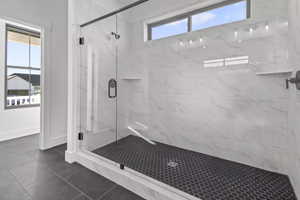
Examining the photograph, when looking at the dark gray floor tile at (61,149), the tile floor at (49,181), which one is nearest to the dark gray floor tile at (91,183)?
the tile floor at (49,181)

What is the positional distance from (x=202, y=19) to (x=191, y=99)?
4.25 feet

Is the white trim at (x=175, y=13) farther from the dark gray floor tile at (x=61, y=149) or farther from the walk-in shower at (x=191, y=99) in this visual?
the dark gray floor tile at (x=61, y=149)

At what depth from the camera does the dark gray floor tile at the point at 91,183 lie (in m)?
1.39

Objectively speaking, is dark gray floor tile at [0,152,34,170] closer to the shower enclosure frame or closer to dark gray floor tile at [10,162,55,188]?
dark gray floor tile at [10,162,55,188]

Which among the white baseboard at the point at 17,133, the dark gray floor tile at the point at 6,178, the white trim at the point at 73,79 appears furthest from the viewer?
the white baseboard at the point at 17,133

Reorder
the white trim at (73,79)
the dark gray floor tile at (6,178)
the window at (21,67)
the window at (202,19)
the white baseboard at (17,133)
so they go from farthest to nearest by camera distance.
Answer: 1. the window at (21,67)
2. the white baseboard at (17,133)
3. the window at (202,19)
4. the white trim at (73,79)
5. the dark gray floor tile at (6,178)

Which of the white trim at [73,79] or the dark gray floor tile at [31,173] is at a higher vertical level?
the white trim at [73,79]

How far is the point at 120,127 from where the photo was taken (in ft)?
9.05

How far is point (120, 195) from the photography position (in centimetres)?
136

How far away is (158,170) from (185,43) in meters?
1.96

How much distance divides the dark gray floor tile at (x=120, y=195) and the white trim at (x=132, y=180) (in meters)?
0.04

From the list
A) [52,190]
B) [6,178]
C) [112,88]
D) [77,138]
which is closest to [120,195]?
[52,190]

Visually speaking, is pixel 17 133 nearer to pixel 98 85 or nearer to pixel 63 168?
pixel 63 168

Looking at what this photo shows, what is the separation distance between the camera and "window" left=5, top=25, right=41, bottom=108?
9.37 feet
